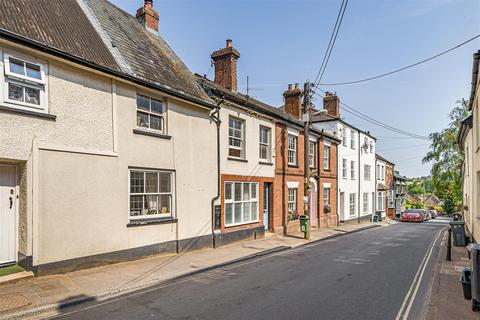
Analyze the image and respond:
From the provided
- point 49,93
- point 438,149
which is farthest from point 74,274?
point 438,149

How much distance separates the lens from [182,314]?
6074mm

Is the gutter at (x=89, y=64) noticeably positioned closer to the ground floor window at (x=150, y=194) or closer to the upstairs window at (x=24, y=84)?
the upstairs window at (x=24, y=84)

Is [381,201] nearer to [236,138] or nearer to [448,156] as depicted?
[448,156]

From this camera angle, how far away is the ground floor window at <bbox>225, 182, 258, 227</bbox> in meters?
14.8

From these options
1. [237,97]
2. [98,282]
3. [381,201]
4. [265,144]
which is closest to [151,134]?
[98,282]

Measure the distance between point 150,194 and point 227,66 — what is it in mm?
10017

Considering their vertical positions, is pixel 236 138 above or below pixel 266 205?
above

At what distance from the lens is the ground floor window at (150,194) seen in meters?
10.6

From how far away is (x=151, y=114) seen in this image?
11250 millimetres

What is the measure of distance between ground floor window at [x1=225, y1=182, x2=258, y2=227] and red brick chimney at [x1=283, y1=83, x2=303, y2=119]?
34.4 feet

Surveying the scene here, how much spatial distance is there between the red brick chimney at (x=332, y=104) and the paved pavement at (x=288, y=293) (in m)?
20.6

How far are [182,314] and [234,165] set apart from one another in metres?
9.39

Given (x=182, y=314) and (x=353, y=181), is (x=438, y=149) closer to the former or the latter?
(x=353, y=181)

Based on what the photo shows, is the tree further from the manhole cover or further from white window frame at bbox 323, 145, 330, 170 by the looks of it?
the manhole cover
